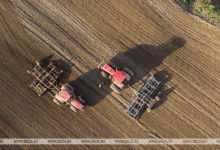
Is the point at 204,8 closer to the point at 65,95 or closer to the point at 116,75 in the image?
the point at 116,75

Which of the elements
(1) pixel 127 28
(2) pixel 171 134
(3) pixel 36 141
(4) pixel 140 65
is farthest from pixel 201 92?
(3) pixel 36 141

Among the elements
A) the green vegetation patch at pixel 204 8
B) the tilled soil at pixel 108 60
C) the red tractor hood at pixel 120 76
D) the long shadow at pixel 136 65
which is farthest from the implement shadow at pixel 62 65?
the green vegetation patch at pixel 204 8

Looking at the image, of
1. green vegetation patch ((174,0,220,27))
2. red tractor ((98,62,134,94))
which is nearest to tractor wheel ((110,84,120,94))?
red tractor ((98,62,134,94))

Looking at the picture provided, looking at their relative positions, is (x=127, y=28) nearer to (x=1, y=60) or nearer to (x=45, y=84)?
(x=45, y=84)

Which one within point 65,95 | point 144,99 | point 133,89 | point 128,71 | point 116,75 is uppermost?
point 128,71

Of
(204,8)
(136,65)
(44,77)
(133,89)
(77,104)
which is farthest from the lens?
(204,8)

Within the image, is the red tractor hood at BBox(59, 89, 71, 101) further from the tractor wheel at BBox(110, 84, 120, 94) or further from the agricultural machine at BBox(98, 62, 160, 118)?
the tractor wheel at BBox(110, 84, 120, 94)

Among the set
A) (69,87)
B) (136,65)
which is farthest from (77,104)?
(136,65)
